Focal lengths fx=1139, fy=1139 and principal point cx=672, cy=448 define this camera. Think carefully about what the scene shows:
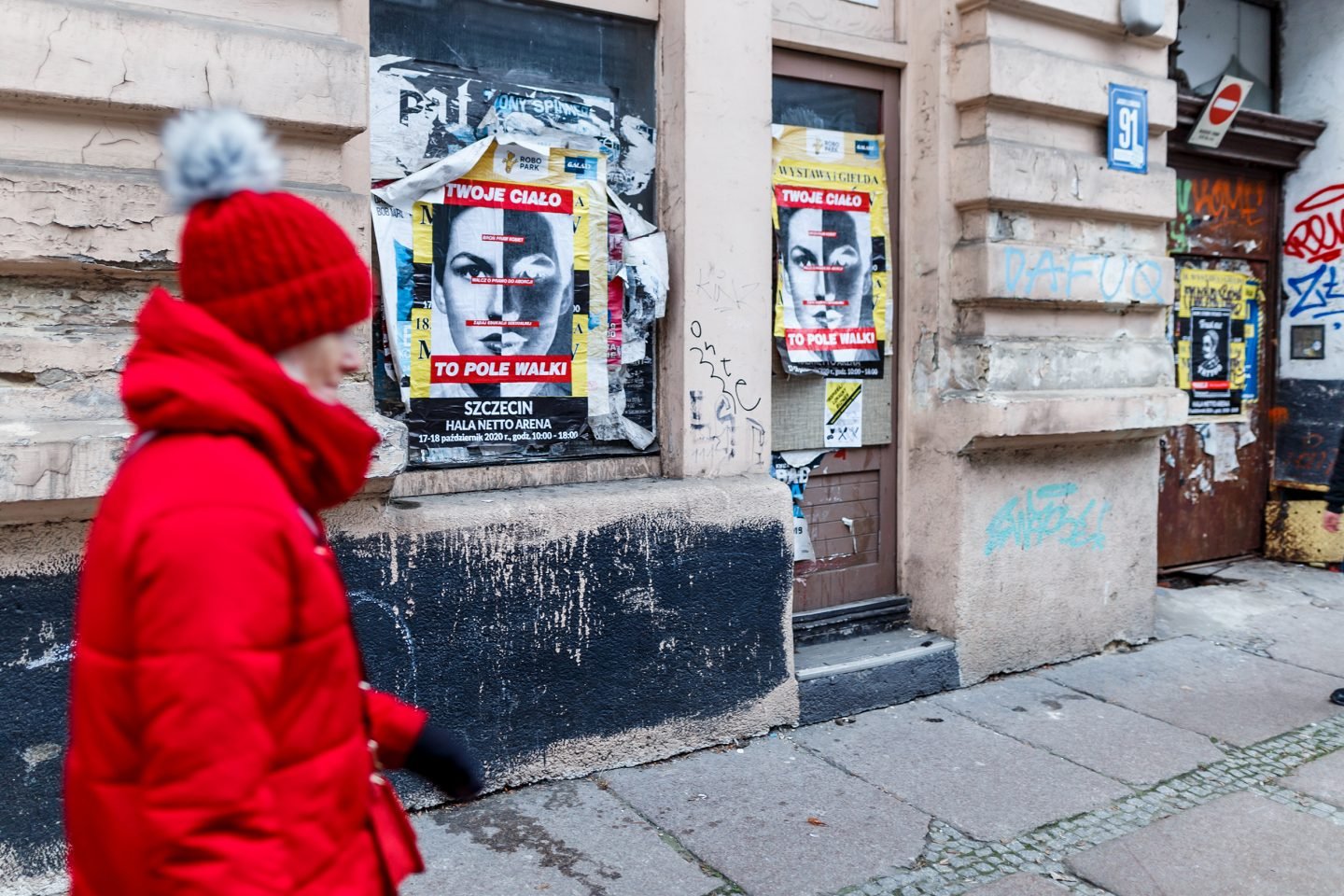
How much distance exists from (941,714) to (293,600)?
13.0 feet

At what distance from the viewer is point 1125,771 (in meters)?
4.34

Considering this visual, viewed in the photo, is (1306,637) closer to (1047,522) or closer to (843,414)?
(1047,522)

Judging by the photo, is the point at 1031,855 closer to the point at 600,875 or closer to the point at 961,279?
the point at 600,875

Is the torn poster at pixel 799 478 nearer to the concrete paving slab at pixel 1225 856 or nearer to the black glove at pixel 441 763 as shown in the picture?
the concrete paving slab at pixel 1225 856

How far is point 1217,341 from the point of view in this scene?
7.53m

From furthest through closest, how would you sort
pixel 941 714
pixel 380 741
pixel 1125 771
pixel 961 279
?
1. pixel 961 279
2. pixel 941 714
3. pixel 1125 771
4. pixel 380 741

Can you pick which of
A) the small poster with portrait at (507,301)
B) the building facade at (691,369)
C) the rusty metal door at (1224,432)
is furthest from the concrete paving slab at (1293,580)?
the small poster with portrait at (507,301)

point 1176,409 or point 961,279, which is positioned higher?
point 961,279

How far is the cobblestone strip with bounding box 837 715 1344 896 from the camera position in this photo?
3.45 metres

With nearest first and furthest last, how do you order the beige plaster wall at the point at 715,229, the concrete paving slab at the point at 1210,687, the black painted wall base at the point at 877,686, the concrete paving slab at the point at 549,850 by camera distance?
the concrete paving slab at the point at 549,850, the beige plaster wall at the point at 715,229, the black painted wall base at the point at 877,686, the concrete paving slab at the point at 1210,687

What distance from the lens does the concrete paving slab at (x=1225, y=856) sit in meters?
3.46

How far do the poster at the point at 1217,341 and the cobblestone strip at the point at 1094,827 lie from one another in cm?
315

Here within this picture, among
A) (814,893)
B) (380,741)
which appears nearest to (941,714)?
(814,893)

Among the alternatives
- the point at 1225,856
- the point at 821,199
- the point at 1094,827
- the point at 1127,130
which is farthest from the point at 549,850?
the point at 1127,130
